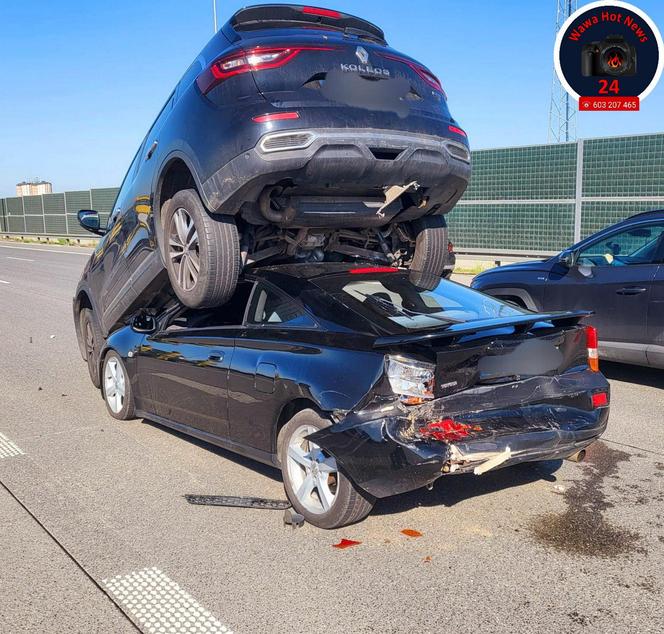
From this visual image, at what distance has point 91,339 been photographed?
25.9ft

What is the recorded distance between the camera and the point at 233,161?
511cm

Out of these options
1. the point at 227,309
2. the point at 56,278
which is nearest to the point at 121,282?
the point at 227,309

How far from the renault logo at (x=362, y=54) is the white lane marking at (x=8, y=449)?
385 centimetres

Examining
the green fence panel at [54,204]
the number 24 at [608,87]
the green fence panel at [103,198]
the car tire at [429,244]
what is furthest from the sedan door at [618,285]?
the green fence panel at [54,204]

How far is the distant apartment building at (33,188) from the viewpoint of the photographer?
81812 millimetres

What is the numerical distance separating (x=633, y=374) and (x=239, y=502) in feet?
17.2

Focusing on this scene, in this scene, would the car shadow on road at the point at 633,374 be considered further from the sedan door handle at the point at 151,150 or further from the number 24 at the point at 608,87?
the number 24 at the point at 608,87

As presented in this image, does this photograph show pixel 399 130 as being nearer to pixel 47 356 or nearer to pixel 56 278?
pixel 47 356

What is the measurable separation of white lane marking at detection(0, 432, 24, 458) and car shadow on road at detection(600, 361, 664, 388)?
5779 mm

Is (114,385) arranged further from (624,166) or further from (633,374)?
(624,166)

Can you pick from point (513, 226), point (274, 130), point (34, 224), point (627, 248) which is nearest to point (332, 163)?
point (274, 130)

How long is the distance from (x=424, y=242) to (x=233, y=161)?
2.04 metres

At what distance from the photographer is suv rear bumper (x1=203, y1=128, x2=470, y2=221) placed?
4965 mm

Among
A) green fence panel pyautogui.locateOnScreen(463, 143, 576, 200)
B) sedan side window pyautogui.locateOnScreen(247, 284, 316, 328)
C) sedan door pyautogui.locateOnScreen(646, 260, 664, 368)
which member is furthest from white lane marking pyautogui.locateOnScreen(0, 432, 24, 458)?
green fence panel pyautogui.locateOnScreen(463, 143, 576, 200)
